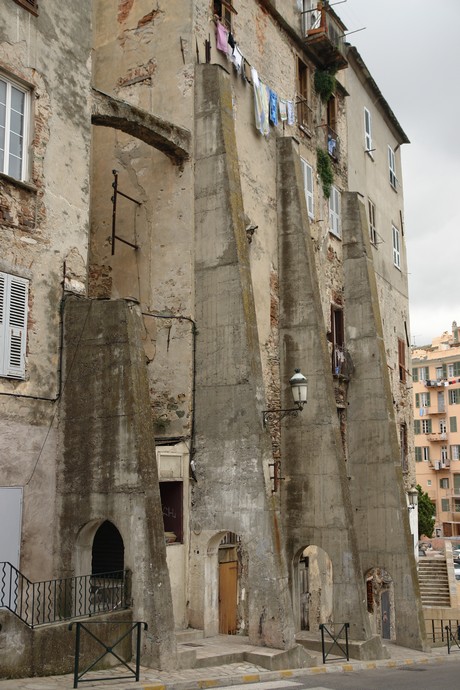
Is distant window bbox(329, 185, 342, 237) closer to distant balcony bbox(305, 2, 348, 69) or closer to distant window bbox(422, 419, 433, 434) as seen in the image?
distant balcony bbox(305, 2, 348, 69)

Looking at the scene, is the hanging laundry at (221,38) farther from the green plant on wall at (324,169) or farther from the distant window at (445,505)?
the distant window at (445,505)

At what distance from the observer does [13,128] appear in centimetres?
1269

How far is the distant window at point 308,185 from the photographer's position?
21.4 m

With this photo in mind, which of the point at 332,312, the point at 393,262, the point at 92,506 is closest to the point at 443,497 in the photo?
the point at 393,262

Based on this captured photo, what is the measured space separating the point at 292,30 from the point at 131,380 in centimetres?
1345

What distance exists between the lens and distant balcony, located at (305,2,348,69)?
72.8 feet

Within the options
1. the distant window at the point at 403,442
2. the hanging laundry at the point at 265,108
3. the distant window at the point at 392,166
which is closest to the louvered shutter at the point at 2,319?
the hanging laundry at the point at 265,108

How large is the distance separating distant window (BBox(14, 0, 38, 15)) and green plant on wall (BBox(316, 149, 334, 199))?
11.1m

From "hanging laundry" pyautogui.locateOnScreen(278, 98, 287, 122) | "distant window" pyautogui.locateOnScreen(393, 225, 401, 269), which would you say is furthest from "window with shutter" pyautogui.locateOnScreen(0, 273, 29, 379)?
"distant window" pyautogui.locateOnScreen(393, 225, 401, 269)

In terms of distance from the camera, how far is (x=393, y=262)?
28.4 m

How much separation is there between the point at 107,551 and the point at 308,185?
39.2ft

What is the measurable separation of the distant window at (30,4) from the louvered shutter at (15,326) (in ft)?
14.7

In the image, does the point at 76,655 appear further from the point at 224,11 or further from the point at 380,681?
the point at 224,11

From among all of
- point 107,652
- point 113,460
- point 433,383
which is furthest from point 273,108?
point 433,383
